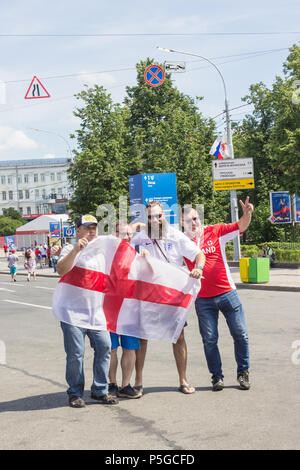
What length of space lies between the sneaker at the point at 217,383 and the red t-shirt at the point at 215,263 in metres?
0.87

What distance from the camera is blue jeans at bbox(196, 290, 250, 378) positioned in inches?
246

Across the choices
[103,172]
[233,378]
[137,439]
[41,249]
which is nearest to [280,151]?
[103,172]

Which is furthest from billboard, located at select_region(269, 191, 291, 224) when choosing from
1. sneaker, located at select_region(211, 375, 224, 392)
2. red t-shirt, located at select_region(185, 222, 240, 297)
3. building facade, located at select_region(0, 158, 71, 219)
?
building facade, located at select_region(0, 158, 71, 219)

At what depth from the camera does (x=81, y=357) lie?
5848mm

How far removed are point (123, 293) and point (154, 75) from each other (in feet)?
79.1

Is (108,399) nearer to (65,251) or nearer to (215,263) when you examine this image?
(65,251)

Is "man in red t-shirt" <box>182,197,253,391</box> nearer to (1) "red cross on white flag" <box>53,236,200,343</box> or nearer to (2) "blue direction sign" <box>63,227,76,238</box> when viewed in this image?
(1) "red cross on white flag" <box>53,236,200,343</box>

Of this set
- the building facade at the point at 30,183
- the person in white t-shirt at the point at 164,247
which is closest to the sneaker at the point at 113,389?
the person in white t-shirt at the point at 164,247

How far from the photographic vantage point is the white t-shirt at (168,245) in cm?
614

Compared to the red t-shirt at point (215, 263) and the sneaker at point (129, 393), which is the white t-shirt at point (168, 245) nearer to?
the red t-shirt at point (215, 263)

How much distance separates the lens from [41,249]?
51188 millimetres

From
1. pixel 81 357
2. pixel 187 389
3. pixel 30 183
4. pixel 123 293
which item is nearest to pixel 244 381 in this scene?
pixel 187 389

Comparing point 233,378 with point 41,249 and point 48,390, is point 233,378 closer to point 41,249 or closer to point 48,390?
point 48,390
